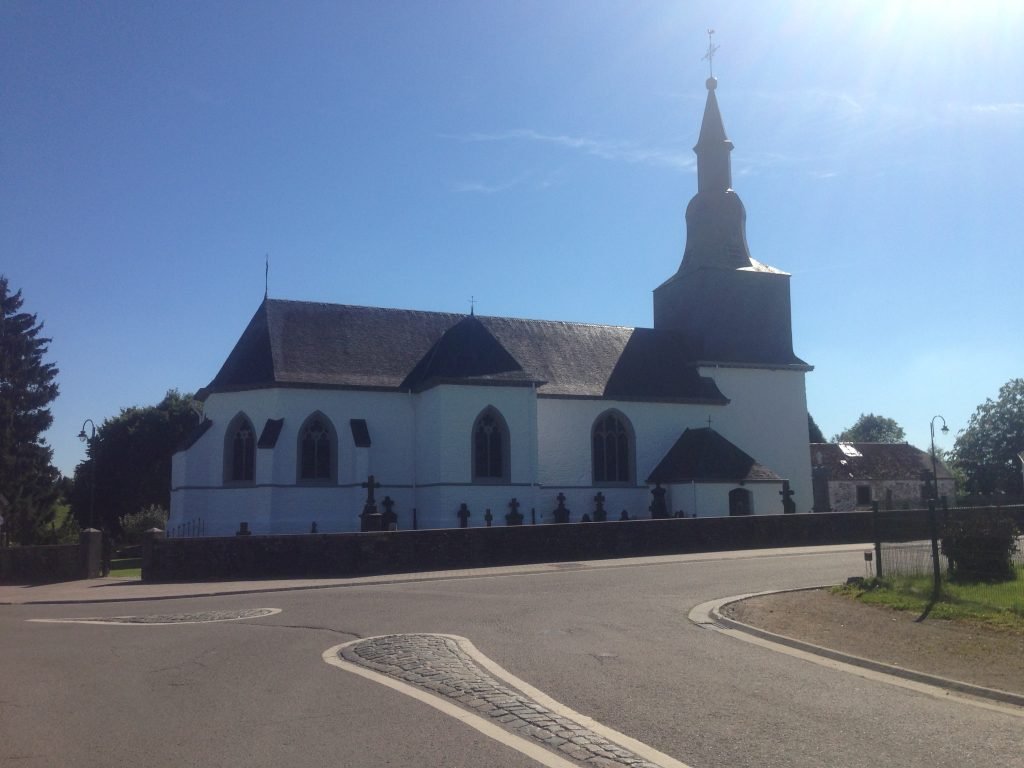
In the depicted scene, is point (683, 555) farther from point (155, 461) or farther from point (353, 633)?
point (155, 461)

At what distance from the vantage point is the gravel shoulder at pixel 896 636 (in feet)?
31.7

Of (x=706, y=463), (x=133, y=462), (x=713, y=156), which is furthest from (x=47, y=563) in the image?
(x=133, y=462)

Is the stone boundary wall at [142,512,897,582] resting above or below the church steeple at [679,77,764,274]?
below

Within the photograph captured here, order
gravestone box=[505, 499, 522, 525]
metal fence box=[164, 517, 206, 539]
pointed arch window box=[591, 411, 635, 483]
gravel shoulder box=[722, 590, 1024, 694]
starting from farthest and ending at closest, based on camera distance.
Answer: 1. pointed arch window box=[591, 411, 635, 483]
2. gravestone box=[505, 499, 522, 525]
3. metal fence box=[164, 517, 206, 539]
4. gravel shoulder box=[722, 590, 1024, 694]

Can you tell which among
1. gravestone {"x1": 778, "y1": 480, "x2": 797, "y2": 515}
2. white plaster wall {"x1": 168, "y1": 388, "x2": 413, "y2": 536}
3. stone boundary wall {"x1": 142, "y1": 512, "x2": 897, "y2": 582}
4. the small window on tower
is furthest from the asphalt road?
the small window on tower

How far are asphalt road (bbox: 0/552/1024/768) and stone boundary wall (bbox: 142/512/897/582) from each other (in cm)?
772

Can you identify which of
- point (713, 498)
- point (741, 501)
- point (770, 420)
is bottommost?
point (741, 501)

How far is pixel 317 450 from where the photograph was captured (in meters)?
34.7

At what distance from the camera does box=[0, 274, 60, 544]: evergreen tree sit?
46.6 m

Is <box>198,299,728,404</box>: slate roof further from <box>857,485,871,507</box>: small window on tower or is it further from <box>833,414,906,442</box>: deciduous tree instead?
<box>833,414,906,442</box>: deciduous tree

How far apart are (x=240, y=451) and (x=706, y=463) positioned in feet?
59.9

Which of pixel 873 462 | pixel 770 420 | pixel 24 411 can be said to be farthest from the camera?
pixel 873 462

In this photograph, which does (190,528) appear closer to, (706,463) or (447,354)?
(447,354)

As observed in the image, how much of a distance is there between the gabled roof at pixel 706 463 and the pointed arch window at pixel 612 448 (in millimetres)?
1243
